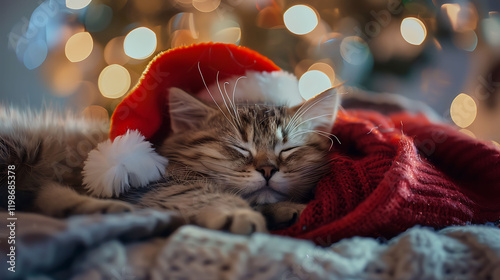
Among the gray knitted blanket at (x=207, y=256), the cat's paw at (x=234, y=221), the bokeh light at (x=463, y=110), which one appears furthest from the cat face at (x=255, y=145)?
the bokeh light at (x=463, y=110)

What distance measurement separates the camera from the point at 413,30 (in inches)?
61.4

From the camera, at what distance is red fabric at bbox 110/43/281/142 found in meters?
0.75

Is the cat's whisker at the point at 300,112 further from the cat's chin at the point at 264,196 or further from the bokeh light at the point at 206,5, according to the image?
the bokeh light at the point at 206,5

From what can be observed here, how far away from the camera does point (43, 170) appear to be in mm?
799

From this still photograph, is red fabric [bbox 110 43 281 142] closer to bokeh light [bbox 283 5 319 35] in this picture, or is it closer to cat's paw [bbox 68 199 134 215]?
cat's paw [bbox 68 199 134 215]

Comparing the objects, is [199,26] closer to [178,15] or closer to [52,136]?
[178,15]

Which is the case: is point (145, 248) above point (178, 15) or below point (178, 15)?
below

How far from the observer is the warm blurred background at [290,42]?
4.82 feet

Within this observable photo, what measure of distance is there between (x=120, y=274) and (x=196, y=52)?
562 millimetres

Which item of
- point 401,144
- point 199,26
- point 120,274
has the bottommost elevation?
point 120,274

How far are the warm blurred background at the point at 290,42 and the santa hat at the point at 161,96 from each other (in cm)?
69

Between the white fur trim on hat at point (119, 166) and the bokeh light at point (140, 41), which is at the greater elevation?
the bokeh light at point (140, 41)

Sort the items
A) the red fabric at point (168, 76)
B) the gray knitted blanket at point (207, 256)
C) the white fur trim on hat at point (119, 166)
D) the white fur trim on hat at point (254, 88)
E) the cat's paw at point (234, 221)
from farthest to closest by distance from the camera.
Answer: the white fur trim on hat at point (254, 88) → the red fabric at point (168, 76) → the white fur trim on hat at point (119, 166) → the cat's paw at point (234, 221) → the gray knitted blanket at point (207, 256)

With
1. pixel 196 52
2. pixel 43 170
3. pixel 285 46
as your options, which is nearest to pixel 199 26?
pixel 285 46
